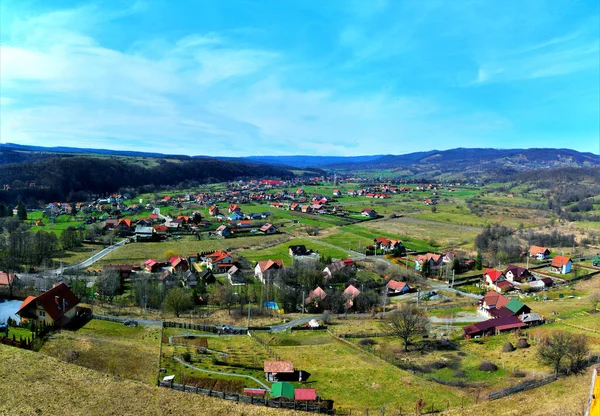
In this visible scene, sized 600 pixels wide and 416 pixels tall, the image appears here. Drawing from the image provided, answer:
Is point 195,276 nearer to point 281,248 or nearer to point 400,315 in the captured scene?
point 281,248

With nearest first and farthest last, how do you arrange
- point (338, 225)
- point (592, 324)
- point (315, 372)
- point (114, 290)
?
point (315, 372)
point (592, 324)
point (114, 290)
point (338, 225)

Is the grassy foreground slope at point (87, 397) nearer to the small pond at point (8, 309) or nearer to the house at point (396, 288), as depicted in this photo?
the small pond at point (8, 309)

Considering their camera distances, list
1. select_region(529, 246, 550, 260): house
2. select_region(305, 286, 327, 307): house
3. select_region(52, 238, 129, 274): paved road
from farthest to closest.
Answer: select_region(529, 246, 550, 260): house, select_region(52, 238, 129, 274): paved road, select_region(305, 286, 327, 307): house

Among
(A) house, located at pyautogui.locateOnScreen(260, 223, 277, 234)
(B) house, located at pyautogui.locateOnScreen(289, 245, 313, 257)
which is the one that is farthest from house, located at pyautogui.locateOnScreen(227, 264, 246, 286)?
(A) house, located at pyautogui.locateOnScreen(260, 223, 277, 234)

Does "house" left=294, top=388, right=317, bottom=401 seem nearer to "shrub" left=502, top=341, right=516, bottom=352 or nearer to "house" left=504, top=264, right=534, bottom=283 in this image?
"shrub" left=502, top=341, right=516, bottom=352

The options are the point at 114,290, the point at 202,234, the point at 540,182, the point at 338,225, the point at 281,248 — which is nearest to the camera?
the point at 114,290

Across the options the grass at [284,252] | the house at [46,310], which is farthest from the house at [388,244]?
the house at [46,310]

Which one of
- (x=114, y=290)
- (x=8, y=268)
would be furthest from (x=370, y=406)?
(x=8, y=268)

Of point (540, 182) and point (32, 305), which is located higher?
point (540, 182)
